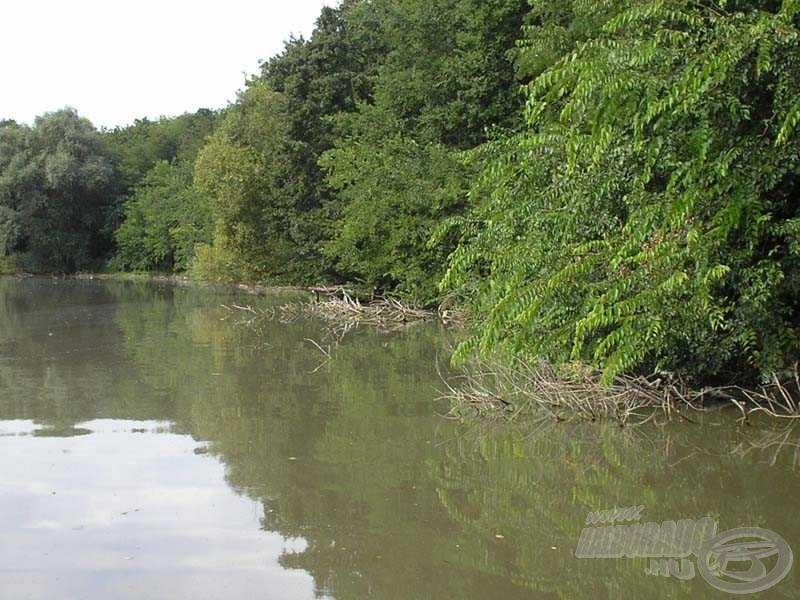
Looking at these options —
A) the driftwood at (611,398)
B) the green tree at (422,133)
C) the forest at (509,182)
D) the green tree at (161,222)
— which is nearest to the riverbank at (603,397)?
the driftwood at (611,398)

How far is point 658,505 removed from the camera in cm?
721

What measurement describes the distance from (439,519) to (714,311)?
152 inches

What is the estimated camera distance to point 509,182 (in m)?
11.4

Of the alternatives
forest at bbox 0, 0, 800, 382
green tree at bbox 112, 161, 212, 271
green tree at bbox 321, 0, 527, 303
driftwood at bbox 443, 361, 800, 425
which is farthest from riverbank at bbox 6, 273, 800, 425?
green tree at bbox 112, 161, 212, 271

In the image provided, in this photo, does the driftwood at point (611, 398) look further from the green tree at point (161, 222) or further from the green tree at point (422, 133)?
the green tree at point (161, 222)

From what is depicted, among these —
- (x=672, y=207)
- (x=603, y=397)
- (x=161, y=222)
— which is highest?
(x=672, y=207)

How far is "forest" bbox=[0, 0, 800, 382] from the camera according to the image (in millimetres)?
8227

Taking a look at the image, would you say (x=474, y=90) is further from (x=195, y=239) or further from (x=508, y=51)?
(x=195, y=239)

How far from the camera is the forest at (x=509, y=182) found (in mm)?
8227

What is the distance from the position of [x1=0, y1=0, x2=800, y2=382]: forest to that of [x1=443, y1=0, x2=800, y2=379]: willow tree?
3 centimetres

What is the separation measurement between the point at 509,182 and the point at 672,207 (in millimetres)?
3526

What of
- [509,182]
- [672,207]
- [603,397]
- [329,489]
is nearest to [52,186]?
[509,182]

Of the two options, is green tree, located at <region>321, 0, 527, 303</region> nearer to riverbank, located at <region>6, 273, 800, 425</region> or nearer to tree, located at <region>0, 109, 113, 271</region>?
riverbank, located at <region>6, 273, 800, 425</region>

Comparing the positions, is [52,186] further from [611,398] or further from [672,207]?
[672,207]
